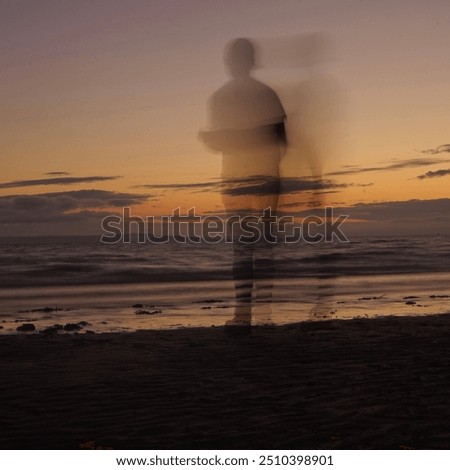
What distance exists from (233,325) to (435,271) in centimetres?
1550

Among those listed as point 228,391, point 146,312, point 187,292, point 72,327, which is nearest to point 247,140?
point 228,391

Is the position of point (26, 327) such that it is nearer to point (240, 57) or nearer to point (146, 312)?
point (146, 312)

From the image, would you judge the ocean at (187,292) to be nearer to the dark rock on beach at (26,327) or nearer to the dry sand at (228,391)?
the dark rock on beach at (26,327)

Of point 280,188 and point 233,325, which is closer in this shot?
point 280,188

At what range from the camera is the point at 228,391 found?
473cm

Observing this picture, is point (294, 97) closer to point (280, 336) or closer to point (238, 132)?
point (238, 132)

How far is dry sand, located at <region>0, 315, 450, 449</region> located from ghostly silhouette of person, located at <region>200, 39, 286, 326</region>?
1144 mm

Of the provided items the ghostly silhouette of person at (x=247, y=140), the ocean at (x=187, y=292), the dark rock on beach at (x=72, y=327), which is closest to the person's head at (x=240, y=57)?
the ghostly silhouette of person at (x=247, y=140)

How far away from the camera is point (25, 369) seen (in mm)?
5641

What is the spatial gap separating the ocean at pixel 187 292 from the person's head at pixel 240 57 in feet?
7.18

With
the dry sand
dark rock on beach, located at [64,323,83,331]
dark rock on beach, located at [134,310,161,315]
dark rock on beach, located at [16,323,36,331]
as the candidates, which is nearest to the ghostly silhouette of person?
the dry sand

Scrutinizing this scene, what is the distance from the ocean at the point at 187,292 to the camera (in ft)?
31.0

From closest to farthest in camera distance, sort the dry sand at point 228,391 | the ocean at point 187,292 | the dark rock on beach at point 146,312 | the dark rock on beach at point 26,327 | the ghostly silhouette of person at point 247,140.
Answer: the dry sand at point 228,391, the ghostly silhouette of person at point 247,140, the dark rock on beach at point 26,327, the ocean at point 187,292, the dark rock on beach at point 146,312

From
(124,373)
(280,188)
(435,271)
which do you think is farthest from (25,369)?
(435,271)
